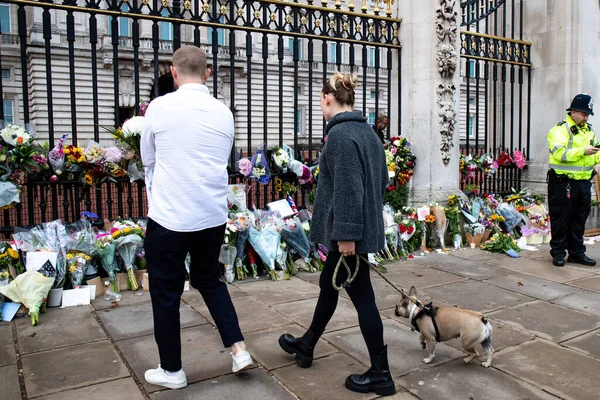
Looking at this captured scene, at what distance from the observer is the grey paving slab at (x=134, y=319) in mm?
4246

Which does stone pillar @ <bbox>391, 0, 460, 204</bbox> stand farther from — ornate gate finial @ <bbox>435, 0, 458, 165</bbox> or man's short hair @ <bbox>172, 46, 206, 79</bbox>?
man's short hair @ <bbox>172, 46, 206, 79</bbox>

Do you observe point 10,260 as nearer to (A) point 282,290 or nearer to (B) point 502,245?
(A) point 282,290

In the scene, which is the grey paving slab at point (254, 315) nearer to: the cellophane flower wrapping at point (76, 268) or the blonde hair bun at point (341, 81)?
the cellophane flower wrapping at point (76, 268)

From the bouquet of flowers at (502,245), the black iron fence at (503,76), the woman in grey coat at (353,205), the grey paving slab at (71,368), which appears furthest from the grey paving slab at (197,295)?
the black iron fence at (503,76)

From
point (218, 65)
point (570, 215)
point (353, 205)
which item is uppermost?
point (218, 65)

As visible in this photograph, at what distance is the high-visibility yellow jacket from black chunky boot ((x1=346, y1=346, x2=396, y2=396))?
4451mm

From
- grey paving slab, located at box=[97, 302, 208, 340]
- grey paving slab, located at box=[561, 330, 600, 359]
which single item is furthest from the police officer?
grey paving slab, located at box=[97, 302, 208, 340]

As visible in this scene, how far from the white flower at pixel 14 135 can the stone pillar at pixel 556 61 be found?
7.66 metres

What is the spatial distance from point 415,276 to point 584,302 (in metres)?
1.69

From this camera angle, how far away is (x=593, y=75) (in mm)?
9227

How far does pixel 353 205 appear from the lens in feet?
9.96

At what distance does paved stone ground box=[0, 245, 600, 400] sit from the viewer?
327 centimetres

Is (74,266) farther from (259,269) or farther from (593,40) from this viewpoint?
(593,40)

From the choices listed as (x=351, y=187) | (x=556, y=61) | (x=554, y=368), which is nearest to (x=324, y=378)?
(x=351, y=187)
